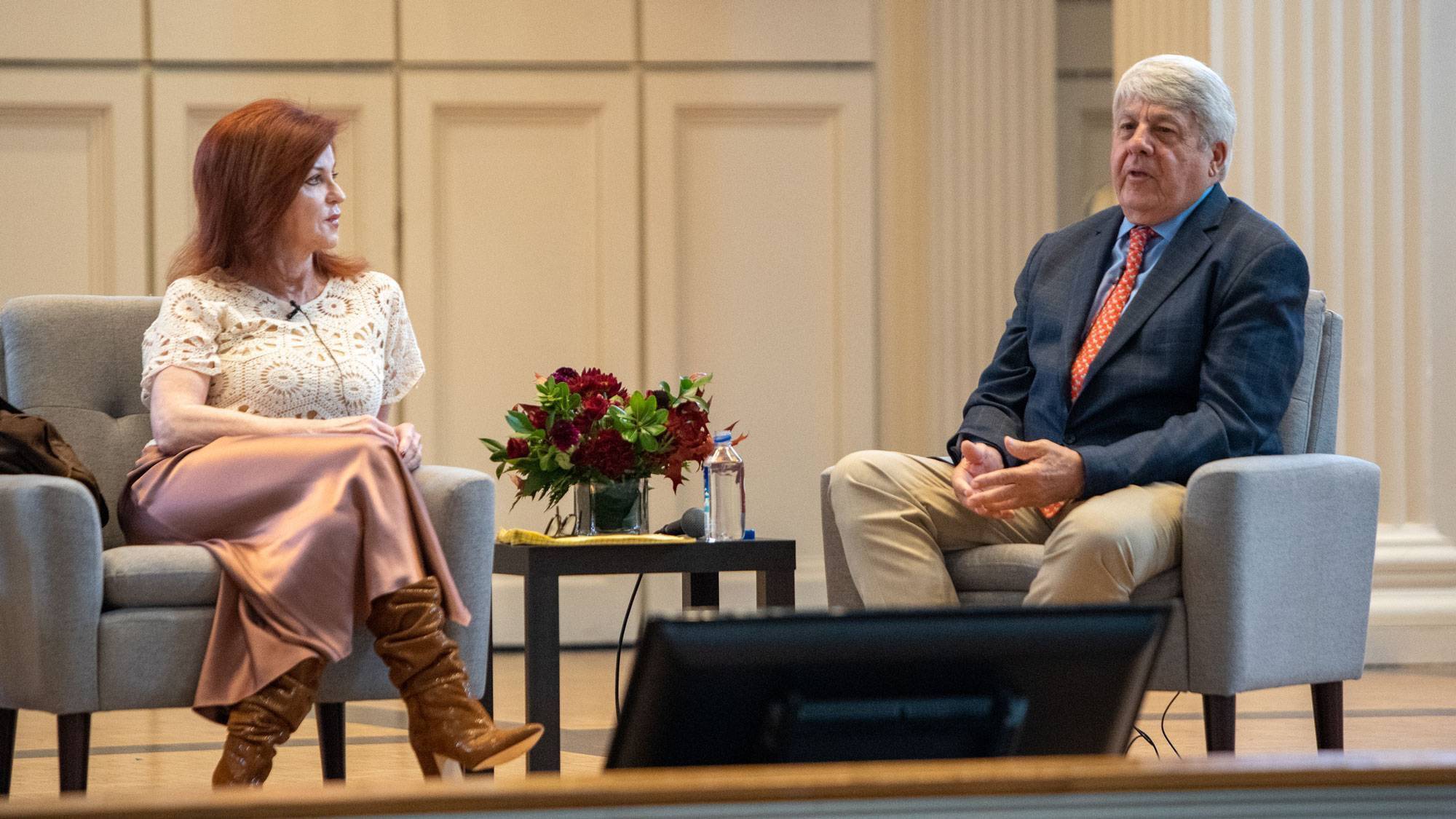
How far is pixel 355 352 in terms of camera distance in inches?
105

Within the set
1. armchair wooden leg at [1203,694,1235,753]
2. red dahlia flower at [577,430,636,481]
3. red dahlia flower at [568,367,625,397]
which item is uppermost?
red dahlia flower at [568,367,625,397]

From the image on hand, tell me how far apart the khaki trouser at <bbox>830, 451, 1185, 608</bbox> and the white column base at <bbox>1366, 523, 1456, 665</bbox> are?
1766mm

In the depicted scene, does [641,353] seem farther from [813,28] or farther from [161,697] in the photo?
[161,697]

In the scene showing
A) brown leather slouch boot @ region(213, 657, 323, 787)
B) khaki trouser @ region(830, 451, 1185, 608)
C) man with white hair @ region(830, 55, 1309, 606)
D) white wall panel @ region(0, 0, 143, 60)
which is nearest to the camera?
brown leather slouch boot @ region(213, 657, 323, 787)

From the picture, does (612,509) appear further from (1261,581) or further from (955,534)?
(1261,581)

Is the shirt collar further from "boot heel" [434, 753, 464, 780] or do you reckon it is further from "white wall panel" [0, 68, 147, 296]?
"white wall panel" [0, 68, 147, 296]

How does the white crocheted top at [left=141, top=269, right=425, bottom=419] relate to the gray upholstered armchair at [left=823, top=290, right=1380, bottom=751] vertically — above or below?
above

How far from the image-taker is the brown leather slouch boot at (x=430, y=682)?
2.13 meters

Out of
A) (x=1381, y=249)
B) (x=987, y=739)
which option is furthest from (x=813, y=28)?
(x=987, y=739)

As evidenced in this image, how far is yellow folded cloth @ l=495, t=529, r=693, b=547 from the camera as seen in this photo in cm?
254

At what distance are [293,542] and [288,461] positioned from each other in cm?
14

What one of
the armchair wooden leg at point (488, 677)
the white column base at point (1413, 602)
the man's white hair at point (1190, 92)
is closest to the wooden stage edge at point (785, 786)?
the armchair wooden leg at point (488, 677)

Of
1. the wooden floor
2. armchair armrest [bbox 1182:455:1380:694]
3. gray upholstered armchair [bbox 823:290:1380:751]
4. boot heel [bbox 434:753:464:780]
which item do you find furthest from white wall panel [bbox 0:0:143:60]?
armchair armrest [bbox 1182:455:1380:694]

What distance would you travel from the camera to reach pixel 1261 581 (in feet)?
7.38
